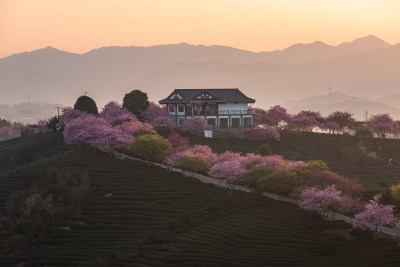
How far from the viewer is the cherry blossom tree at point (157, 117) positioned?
126550 mm

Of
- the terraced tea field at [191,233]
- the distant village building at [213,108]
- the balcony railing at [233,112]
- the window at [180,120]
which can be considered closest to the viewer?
the terraced tea field at [191,233]

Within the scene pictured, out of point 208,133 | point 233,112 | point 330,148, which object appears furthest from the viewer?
point 233,112

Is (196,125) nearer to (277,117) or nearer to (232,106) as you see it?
(232,106)

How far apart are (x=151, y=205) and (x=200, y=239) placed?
52.3ft

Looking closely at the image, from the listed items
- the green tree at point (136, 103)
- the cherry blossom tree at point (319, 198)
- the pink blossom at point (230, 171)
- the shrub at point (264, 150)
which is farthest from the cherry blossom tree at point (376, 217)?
the green tree at point (136, 103)

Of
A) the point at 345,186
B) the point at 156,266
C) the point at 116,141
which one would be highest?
the point at 116,141

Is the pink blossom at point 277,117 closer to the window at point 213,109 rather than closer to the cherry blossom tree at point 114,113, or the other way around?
the window at point 213,109

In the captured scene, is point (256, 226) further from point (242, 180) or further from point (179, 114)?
point (179, 114)

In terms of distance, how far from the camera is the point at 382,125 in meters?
136

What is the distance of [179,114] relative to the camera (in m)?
135

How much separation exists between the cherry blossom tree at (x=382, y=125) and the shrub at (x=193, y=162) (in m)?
66.5

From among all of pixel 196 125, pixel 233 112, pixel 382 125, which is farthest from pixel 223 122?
pixel 382 125

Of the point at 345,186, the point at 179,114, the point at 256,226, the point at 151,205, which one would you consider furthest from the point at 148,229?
the point at 179,114

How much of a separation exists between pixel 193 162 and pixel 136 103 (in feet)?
179
